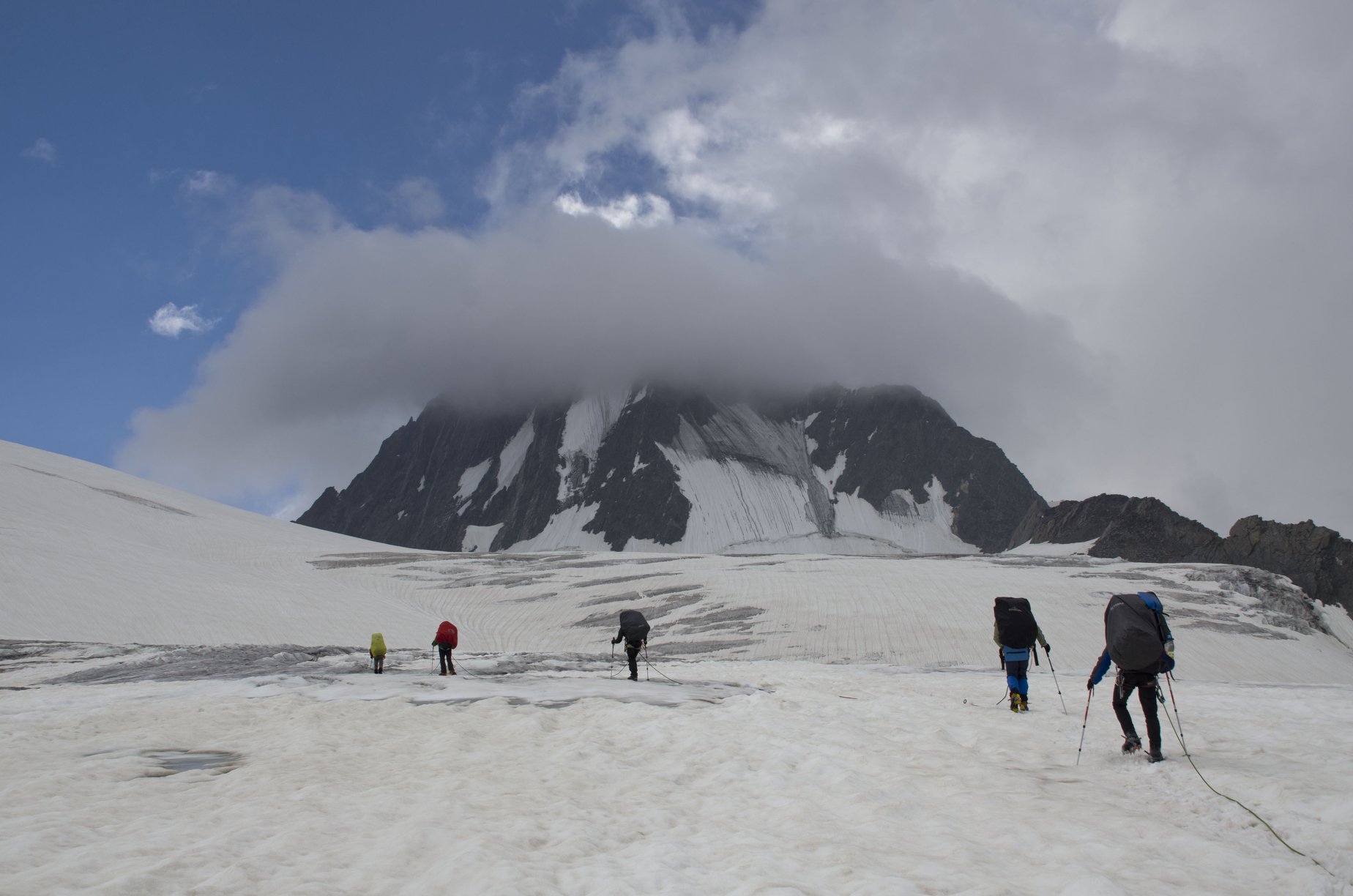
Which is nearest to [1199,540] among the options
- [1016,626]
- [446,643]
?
[1016,626]

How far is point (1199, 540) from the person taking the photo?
117m

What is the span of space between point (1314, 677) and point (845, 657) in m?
17.7

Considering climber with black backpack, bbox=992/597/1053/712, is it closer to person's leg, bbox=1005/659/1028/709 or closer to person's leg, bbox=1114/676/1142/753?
person's leg, bbox=1005/659/1028/709

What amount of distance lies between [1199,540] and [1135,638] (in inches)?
5098

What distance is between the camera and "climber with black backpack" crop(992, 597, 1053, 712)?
13.8 metres

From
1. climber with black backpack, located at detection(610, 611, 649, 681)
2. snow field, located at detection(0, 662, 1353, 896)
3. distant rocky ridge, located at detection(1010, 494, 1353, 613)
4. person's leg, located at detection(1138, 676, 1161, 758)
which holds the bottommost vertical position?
snow field, located at detection(0, 662, 1353, 896)

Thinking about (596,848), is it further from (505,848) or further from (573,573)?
(573,573)

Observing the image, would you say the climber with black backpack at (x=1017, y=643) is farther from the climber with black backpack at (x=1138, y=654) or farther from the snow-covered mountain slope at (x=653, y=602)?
the snow-covered mountain slope at (x=653, y=602)

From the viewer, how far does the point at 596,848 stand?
7.24 meters

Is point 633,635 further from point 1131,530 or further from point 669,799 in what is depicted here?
point 1131,530

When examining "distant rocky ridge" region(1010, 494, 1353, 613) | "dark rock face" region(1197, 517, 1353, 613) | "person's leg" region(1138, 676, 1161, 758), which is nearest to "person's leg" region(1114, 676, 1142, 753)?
"person's leg" region(1138, 676, 1161, 758)

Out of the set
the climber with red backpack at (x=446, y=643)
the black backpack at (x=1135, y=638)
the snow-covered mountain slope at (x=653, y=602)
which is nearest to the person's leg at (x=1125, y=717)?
the black backpack at (x=1135, y=638)

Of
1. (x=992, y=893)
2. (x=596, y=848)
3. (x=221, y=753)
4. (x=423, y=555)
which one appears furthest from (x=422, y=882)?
(x=423, y=555)

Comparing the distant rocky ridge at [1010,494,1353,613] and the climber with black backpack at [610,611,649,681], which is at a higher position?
the distant rocky ridge at [1010,494,1353,613]
